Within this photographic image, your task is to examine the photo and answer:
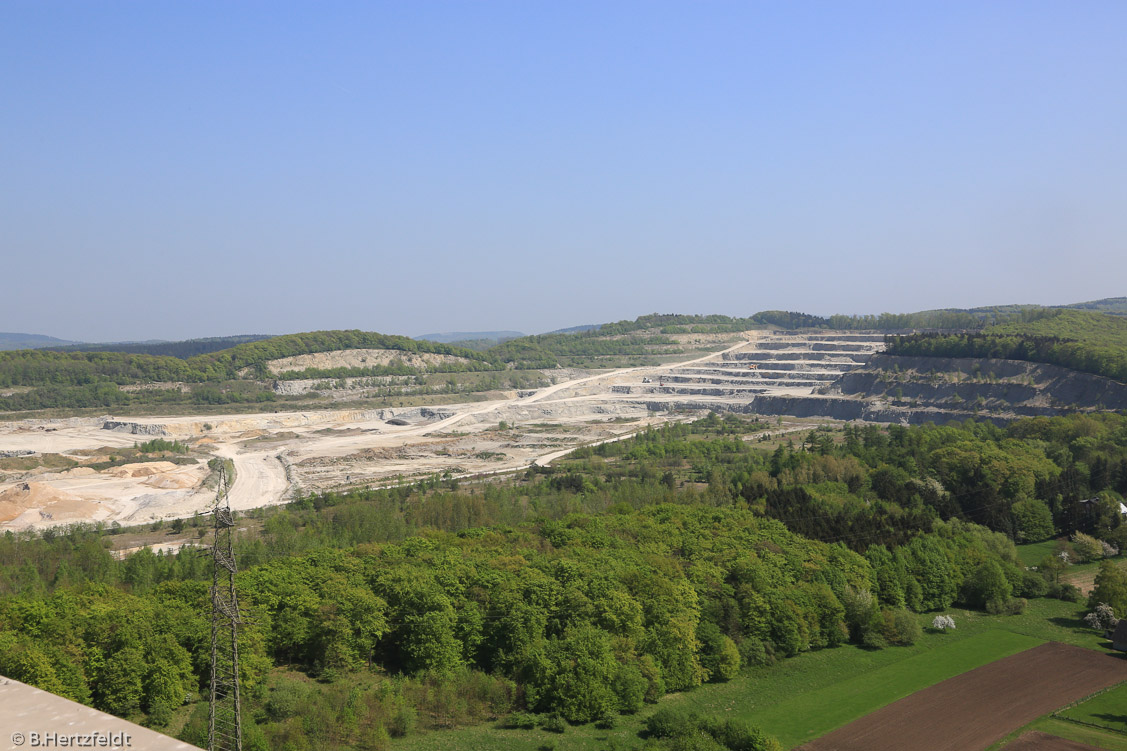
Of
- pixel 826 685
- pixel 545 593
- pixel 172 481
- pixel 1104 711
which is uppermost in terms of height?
pixel 545 593

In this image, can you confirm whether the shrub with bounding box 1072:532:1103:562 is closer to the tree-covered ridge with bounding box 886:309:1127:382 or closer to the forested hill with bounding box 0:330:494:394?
the tree-covered ridge with bounding box 886:309:1127:382

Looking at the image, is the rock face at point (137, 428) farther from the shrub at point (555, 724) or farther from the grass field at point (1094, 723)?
the grass field at point (1094, 723)

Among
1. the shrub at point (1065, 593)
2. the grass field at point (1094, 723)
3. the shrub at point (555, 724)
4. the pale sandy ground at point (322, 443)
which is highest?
the pale sandy ground at point (322, 443)

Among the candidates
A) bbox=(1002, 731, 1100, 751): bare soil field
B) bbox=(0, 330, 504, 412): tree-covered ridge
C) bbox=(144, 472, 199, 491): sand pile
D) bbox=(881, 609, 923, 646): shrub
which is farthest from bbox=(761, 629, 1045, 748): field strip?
bbox=(0, 330, 504, 412): tree-covered ridge

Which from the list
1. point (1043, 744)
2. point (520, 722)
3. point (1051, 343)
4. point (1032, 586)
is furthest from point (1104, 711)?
point (1051, 343)

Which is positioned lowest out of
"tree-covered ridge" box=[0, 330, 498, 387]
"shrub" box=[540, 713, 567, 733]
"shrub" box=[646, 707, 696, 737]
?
"shrub" box=[540, 713, 567, 733]

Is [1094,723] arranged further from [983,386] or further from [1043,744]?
[983,386]

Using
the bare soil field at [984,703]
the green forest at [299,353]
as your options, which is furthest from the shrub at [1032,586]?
the green forest at [299,353]
